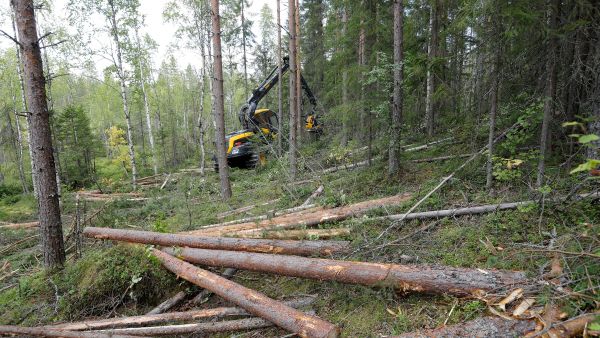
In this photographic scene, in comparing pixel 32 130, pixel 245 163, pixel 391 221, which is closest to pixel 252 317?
pixel 391 221

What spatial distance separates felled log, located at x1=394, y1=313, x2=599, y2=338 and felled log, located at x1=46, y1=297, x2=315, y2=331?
153 centimetres

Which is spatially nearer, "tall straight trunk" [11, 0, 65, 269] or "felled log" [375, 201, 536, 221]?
"felled log" [375, 201, 536, 221]

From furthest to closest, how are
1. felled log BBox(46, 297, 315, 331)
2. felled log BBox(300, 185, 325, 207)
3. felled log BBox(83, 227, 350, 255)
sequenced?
felled log BBox(300, 185, 325, 207) → felled log BBox(83, 227, 350, 255) → felled log BBox(46, 297, 315, 331)

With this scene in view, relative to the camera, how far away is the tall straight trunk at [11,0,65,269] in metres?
5.04

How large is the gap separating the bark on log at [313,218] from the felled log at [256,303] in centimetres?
126

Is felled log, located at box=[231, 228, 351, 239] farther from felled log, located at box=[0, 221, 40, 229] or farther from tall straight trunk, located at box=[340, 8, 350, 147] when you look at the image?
felled log, located at box=[0, 221, 40, 229]

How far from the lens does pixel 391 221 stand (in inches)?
218

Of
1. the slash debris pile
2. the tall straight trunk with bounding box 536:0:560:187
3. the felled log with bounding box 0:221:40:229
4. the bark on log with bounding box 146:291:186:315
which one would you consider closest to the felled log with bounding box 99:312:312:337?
the slash debris pile

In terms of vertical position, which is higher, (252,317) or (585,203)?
(585,203)

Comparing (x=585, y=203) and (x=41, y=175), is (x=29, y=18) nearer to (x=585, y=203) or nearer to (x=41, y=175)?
(x=41, y=175)

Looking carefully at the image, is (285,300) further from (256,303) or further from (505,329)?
(505,329)

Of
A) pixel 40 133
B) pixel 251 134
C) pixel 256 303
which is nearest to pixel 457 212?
pixel 256 303

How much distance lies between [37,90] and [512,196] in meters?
7.85

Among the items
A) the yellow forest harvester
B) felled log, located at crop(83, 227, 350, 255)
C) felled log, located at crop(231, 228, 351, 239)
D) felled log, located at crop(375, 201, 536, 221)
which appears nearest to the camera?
felled log, located at crop(83, 227, 350, 255)
